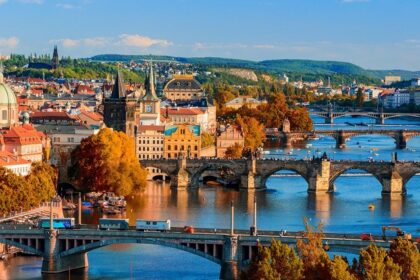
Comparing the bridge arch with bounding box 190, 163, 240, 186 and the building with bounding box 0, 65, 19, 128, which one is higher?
the building with bounding box 0, 65, 19, 128

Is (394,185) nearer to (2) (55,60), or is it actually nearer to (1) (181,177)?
(1) (181,177)

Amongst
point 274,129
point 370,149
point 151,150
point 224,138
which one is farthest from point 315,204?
point 274,129

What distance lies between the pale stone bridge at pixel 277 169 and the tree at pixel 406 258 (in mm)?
32085

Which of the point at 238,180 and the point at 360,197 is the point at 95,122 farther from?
the point at 360,197

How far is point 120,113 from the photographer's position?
259 feet

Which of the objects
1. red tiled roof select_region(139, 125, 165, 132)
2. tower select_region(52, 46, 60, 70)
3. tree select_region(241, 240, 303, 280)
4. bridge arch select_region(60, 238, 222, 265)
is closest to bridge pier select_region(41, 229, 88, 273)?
bridge arch select_region(60, 238, 222, 265)

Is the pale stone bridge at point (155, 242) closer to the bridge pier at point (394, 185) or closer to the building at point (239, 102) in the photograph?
the bridge pier at point (394, 185)

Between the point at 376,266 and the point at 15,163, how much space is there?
30.9 meters

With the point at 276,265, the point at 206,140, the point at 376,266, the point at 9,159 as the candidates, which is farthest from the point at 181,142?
the point at 376,266

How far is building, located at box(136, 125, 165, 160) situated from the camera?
80062 millimetres

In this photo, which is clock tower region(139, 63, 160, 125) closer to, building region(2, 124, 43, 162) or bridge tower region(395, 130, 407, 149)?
building region(2, 124, 43, 162)

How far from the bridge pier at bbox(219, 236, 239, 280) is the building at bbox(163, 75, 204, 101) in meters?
97.9

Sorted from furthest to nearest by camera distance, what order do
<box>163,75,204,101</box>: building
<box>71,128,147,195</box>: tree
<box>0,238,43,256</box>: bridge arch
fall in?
<box>163,75,204,101</box>: building
<box>71,128,147,195</box>: tree
<box>0,238,43,256</box>: bridge arch

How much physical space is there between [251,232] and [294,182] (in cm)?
3229
